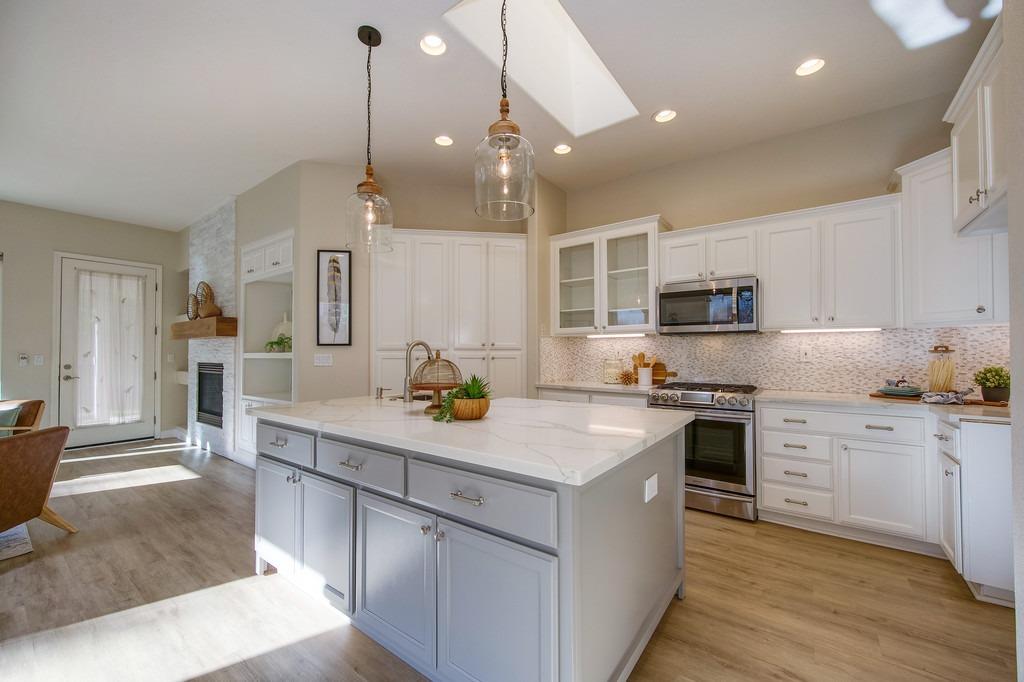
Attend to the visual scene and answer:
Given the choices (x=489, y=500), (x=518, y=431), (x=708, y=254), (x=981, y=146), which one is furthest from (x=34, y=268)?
(x=981, y=146)

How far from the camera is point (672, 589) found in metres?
2.11

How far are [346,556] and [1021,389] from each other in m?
2.26

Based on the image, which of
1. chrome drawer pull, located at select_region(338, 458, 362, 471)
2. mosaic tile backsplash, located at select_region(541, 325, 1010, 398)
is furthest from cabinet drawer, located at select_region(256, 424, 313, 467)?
mosaic tile backsplash, located at select_region(541, 325, 1010, 398)

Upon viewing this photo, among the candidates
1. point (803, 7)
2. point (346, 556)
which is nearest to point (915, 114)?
point (803, 7)

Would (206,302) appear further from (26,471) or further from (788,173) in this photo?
(788,173)

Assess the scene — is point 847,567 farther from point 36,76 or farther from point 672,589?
point 36,76

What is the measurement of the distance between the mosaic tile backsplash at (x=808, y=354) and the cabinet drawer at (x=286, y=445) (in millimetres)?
2752

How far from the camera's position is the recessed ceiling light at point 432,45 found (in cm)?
255

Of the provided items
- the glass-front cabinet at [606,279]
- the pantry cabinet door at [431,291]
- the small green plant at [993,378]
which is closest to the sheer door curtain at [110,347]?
the pantry cabinet door at [431,291]

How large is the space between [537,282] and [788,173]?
241 cm

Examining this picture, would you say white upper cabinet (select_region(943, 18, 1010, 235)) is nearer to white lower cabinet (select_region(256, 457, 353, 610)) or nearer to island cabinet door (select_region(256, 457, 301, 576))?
white lower cabinet (select_region(256, 457, 353, 610))

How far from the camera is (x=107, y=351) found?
19.6ft

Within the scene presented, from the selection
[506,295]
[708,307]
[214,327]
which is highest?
[506,295]

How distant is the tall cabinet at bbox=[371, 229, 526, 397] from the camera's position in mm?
4301
